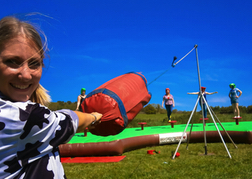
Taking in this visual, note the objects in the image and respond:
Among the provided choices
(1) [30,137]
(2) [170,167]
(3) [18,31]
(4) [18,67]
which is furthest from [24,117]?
(2) [170,167]

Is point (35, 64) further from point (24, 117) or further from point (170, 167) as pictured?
point (170, 167)

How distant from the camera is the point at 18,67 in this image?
0.87m

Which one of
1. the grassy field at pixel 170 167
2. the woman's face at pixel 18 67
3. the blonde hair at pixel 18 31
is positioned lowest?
the grassy field at pixel 170 167

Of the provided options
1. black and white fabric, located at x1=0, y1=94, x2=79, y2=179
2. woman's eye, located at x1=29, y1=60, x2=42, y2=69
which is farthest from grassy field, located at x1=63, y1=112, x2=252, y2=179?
woman's eye, located at x1=29, y1=60, x2=42, y2=69

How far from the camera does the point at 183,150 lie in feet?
20.0

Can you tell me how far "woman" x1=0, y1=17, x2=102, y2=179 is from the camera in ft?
2.66

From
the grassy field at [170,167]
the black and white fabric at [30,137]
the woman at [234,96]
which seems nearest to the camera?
the black and white fabric at [30,137]

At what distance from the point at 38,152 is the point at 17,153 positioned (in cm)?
8

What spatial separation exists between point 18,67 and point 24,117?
0.20 m

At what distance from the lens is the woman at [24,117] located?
0.81m

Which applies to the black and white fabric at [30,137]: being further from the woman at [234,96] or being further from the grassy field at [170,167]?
the woman at [234,96]

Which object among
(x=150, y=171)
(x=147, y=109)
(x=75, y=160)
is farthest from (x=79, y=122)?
(x=147, y=109)

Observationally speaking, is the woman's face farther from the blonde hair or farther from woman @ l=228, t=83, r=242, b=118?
woman @ l=228, t=83, r=242, b=118

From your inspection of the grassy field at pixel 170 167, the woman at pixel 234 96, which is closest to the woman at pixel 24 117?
the grassy field at pixel 170 167
